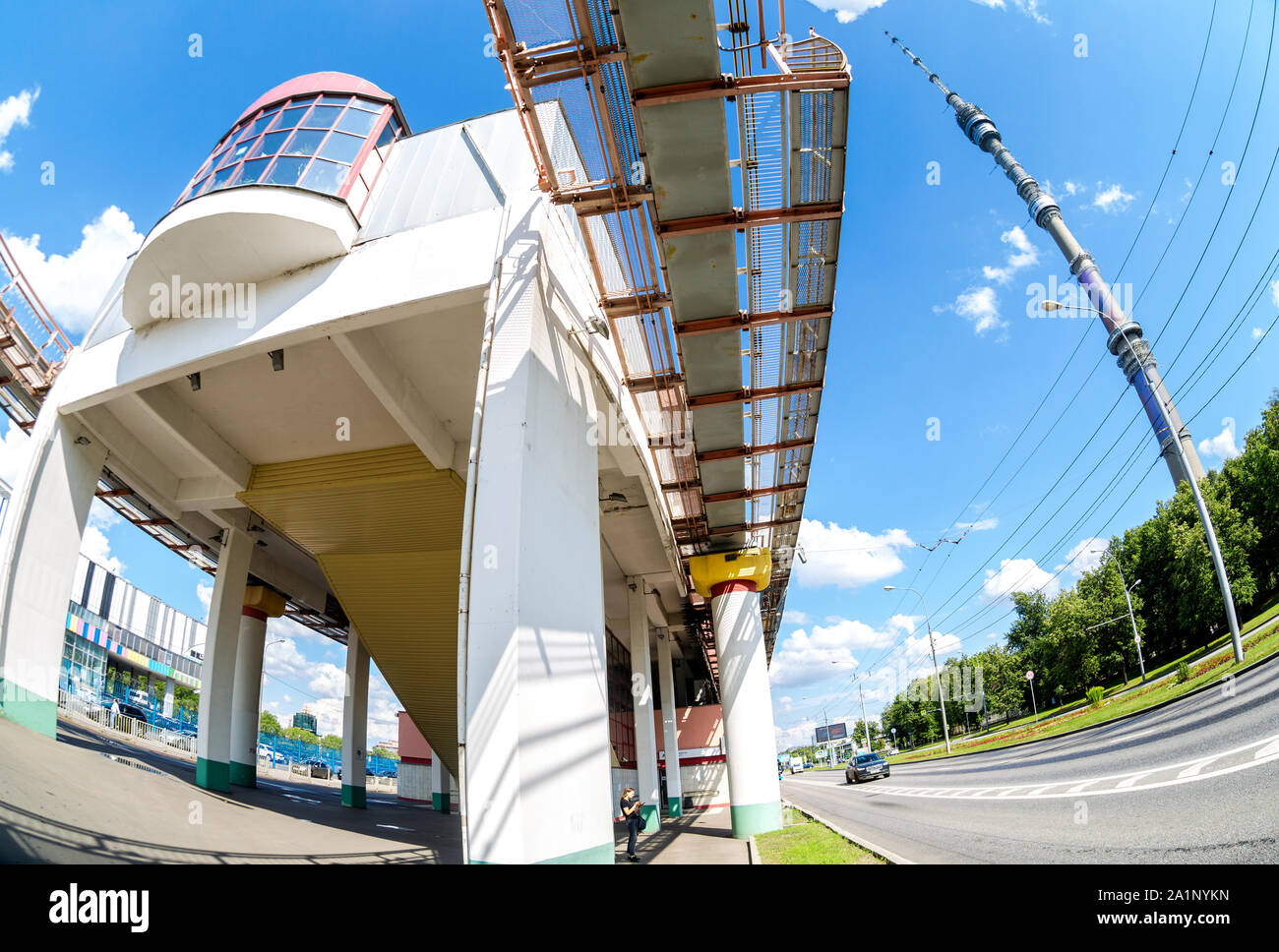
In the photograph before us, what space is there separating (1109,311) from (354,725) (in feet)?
135

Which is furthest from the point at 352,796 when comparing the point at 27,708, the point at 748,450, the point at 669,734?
the point at 748,450

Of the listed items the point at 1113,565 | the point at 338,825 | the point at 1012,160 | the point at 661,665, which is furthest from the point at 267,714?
the point at 1012,160

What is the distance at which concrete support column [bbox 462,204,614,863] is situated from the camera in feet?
19.6

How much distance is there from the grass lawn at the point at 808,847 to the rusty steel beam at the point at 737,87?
303 inches

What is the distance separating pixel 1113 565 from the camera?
3700 centimetres

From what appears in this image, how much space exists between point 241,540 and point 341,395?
965cm

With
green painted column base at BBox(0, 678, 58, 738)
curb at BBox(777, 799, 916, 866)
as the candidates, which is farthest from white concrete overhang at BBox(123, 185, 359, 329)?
curb at BBox(777, 799, 916, 866)

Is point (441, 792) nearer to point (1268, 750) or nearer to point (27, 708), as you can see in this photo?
point (27, 708)

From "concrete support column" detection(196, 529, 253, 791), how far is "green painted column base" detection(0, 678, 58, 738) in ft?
23.0

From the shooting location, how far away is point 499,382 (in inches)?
294

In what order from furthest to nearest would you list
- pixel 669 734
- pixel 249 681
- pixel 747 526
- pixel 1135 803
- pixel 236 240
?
pixel 669 734 < pixel 249 681 < pixel 747 526 < pixel 236 240 < pixel 1135 803

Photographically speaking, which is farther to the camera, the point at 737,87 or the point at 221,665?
the point at 221,665

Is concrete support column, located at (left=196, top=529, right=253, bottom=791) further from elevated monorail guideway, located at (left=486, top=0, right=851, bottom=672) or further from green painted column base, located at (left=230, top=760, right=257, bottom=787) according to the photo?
elevated monorail guideway, located at (left=486, top=0, right=851, bottom=672)
